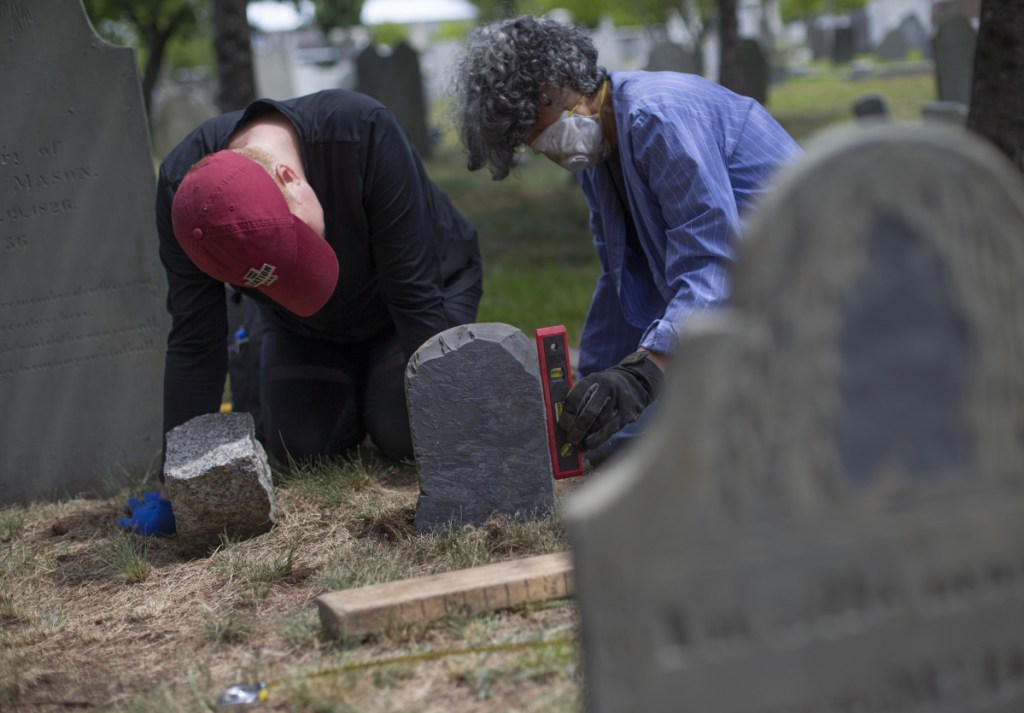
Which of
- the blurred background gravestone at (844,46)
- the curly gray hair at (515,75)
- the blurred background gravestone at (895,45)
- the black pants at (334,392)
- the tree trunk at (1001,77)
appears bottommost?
the blurred background gravestone at (844,46)

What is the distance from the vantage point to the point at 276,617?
9.36 ft

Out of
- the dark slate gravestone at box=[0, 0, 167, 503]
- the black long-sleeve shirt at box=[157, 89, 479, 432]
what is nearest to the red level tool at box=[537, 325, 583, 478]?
the black long-sleeve shirt at box=[157, 89, 479, 432]

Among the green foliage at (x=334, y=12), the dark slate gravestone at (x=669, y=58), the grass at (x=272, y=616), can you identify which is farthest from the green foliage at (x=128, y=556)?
the green foliage at (x=334, y=12)

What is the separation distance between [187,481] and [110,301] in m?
1.22

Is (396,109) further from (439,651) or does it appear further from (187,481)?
(439,651)

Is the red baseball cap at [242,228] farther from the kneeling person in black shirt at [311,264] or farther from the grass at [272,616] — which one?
the grass at [272,616]

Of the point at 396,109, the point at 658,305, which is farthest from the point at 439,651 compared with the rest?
the point at 396,109

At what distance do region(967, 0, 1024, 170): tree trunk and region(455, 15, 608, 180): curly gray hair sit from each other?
3231mm

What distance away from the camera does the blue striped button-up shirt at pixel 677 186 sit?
312 centimetres

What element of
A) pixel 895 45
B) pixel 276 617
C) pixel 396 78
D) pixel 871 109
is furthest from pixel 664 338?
pixel 895 45

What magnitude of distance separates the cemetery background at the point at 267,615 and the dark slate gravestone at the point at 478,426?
0.39 feet

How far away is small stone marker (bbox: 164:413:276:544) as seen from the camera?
327 centimetres

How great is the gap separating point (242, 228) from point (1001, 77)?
4.46 metres

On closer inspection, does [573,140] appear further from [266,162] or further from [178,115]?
[178,115]
